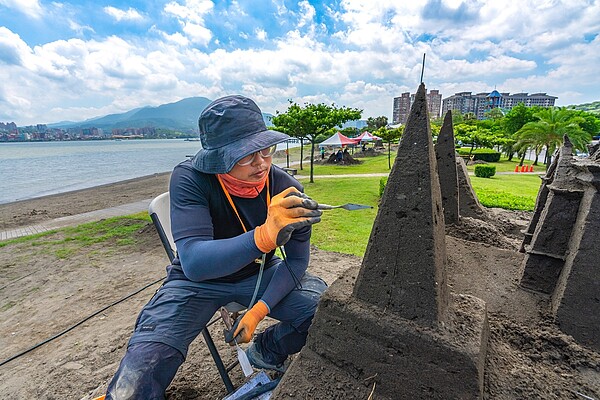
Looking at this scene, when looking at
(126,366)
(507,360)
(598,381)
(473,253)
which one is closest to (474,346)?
(507,360)

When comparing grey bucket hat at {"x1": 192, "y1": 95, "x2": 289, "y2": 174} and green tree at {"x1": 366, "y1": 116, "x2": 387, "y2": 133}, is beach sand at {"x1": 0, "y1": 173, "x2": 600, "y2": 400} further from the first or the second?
green tree at {"x1": 366, "y1": 116, "x2": 387, "y2": 133}

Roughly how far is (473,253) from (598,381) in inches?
63.4

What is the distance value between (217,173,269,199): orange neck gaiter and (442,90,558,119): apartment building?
10256 cm

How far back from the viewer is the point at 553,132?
2041cm

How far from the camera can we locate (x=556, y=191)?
2252 mm

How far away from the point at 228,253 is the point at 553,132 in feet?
83.6

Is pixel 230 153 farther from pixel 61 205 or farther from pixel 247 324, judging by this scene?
pixel 61 205

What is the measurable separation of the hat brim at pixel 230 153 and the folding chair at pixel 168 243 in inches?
29.6

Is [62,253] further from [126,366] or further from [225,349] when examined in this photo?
[126,366]

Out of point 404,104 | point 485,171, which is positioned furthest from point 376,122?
point 485,171

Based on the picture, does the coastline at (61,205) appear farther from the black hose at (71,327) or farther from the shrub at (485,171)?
the shrub at (485,171)

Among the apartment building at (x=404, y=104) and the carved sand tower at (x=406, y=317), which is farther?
the apartment building at (x=404, y=104)

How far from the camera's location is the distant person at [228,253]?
5.65 feet

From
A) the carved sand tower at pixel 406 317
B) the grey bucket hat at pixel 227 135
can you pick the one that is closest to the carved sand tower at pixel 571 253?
the carved sand tower at pixel 406 317
